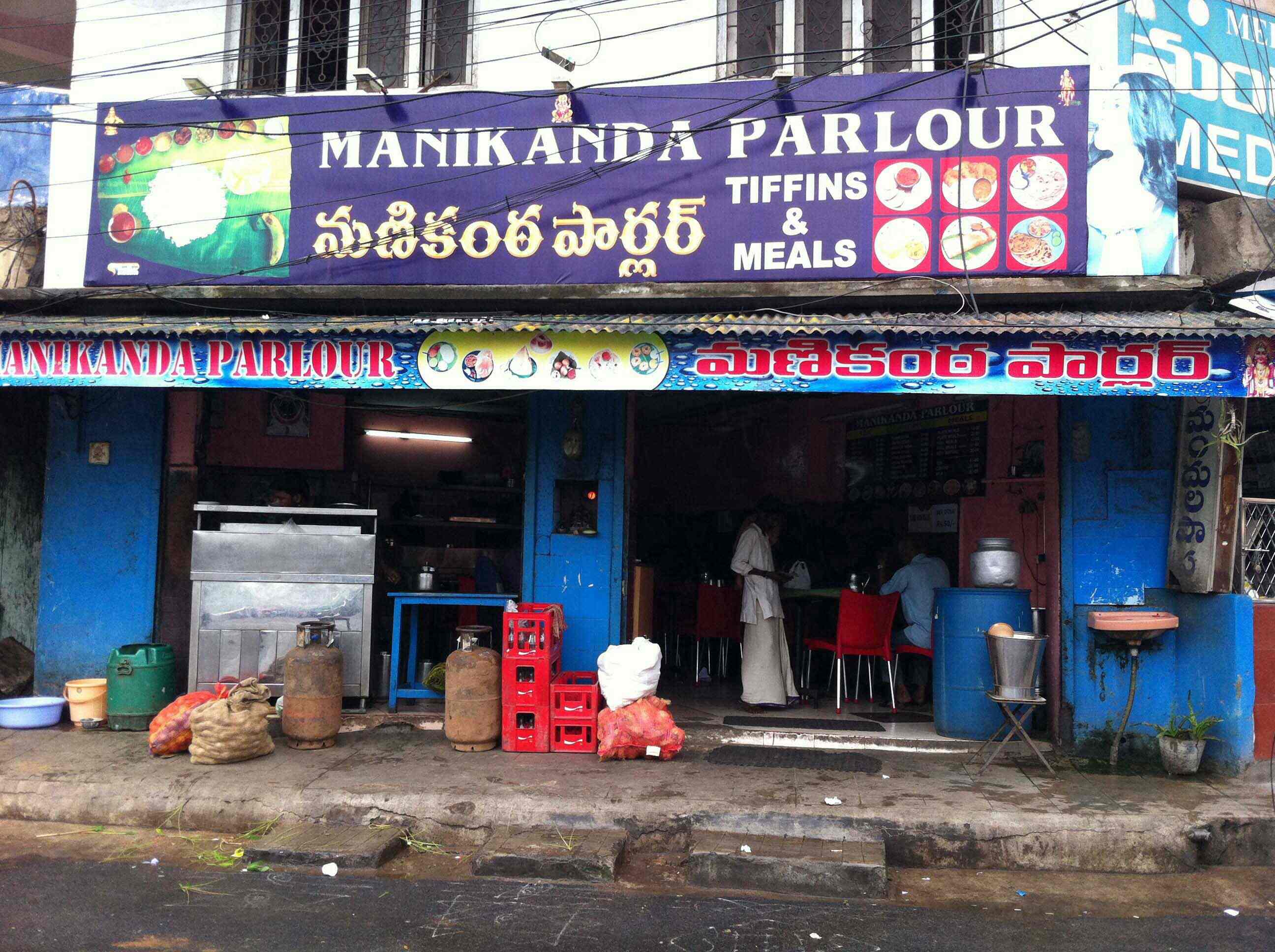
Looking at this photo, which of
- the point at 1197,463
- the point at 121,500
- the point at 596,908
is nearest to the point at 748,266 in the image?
the point at 1197,463

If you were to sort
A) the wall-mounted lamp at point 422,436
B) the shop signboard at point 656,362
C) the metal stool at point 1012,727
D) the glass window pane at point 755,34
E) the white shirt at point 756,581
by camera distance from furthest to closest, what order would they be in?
the wall-mounted lamp at point 422,436 < the white shirt at point 756,581 < the glass window pane at point 755,34 < the metal stool at point 1012,727 < the shop signboard at point 656,362

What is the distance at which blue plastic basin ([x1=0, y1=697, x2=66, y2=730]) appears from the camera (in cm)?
A: 815

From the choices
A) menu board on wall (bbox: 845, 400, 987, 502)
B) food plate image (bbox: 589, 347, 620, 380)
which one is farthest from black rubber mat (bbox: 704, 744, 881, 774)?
menu board on wall (bbox: 845, 400, 987, 502)

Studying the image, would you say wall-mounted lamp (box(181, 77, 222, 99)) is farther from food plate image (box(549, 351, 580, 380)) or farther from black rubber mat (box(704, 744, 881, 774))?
black rubber mat (box(704, 744, 881, 774))

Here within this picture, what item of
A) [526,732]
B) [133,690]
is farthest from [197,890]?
[133,690]

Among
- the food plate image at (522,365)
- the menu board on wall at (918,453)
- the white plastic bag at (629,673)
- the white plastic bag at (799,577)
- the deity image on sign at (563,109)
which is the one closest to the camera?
the food plate image at (522,365)

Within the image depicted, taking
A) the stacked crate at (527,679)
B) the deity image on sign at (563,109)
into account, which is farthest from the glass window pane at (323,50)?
the stacked crate at (527,679)

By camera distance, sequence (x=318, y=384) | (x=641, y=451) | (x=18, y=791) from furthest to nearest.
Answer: (x=641, y=451), (x=318, y=384), (x=18, y=791)

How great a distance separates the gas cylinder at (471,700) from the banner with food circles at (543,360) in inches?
82.2

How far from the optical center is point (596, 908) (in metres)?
5.09

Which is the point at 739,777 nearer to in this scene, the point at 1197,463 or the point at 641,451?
the point at 1197,463

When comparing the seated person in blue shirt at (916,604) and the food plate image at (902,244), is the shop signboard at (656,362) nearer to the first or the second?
the food plate image at (902,244)

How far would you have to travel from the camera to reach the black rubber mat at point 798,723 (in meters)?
8.38

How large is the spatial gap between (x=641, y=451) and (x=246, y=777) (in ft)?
28.4
